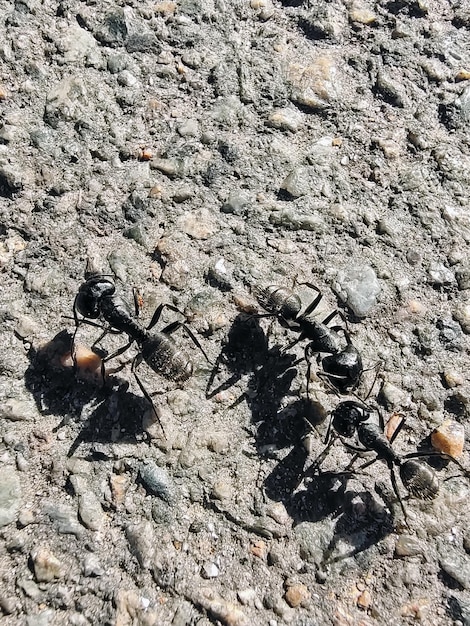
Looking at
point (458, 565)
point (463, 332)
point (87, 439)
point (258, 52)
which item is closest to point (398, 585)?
point (458, 565)

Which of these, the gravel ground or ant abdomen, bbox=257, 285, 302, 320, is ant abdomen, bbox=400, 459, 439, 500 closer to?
the gravel ground

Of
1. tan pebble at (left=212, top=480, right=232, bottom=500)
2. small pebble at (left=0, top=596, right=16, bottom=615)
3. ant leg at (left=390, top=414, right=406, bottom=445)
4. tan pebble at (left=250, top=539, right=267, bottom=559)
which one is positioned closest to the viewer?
small pebble at (left=0, top=596, right=16, bottom=615)

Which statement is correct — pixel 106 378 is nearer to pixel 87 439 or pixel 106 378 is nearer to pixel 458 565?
pixel 87 439

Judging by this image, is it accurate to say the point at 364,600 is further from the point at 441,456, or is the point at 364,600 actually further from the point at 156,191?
the point at 156,191

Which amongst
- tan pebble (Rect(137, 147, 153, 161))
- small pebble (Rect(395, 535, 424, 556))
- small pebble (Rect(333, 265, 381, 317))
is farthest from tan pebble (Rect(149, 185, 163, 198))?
small pebble (Rect(395, 535, 424, 556))

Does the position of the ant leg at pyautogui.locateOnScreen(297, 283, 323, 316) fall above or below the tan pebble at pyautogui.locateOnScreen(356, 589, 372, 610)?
above

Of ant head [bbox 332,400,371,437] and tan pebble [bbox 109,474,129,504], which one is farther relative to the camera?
ant head [bbox 332,400,371,437]
